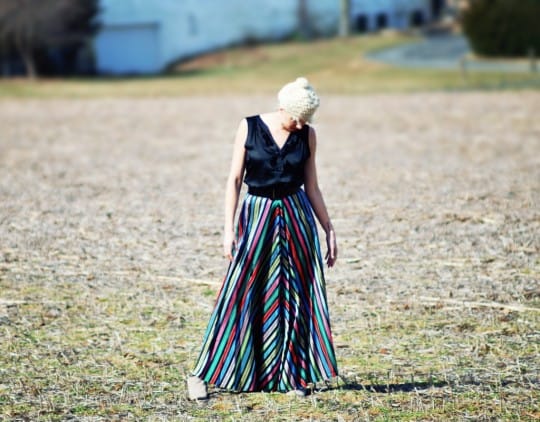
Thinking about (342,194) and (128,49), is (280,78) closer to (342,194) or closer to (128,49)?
(128,49)

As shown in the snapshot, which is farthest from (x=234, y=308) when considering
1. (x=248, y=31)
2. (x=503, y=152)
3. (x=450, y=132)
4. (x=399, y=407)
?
(x=248, y=31)

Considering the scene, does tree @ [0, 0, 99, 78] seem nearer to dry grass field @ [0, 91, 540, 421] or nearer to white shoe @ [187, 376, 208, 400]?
dry grass field @ [0, 91, 540, 421]

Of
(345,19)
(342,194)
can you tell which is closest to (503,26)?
(345,19)

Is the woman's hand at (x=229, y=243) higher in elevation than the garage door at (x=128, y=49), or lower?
higher

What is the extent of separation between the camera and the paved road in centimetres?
3948

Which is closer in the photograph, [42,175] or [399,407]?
[399,407]

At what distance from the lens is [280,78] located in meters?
39.4

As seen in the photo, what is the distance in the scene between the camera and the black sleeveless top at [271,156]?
21.2ft

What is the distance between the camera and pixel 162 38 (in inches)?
2096

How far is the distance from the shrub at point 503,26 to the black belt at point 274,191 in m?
36.5

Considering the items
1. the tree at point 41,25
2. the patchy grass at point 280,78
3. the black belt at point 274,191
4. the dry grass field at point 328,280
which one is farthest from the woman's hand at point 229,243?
the tree at point 41,25

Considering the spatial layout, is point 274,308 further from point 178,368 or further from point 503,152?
point 503,152

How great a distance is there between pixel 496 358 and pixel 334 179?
862 centimetres

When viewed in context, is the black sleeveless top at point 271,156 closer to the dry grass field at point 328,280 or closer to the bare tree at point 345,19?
the dry grass field at point 328,280
